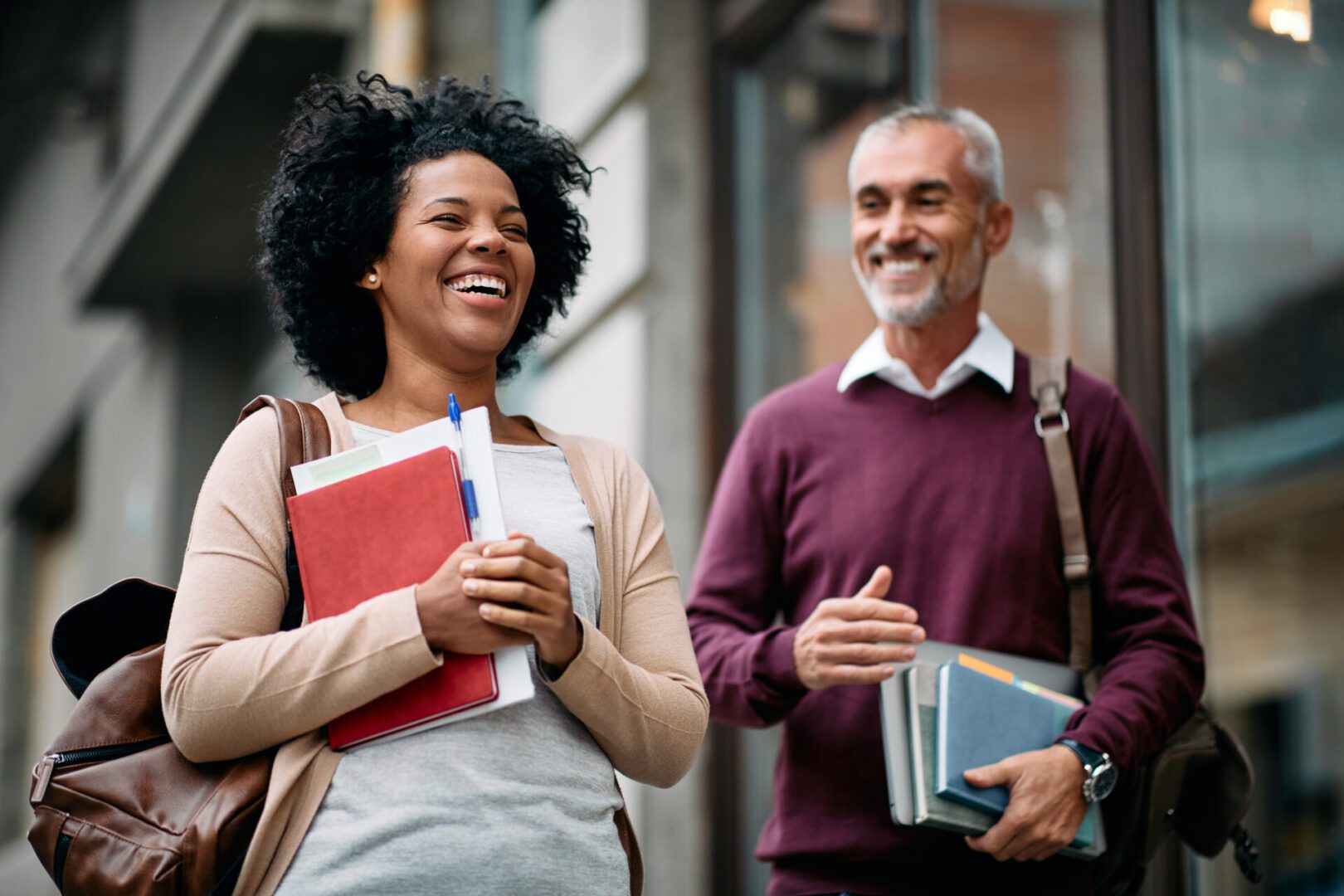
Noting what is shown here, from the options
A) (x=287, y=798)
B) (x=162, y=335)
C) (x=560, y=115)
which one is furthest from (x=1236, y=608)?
(x=162, y=335)

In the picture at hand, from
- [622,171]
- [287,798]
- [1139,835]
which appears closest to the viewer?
[287,798]

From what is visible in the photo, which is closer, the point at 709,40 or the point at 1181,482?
the point at 1181,482

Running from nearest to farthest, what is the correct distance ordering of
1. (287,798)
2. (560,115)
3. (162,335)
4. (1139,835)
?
(287,798), (1139,835), (560,115), (162,335)

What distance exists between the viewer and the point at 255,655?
7.93ft

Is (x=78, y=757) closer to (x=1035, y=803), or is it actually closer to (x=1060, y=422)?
(x=1035, y=803)

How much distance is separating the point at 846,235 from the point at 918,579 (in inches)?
110

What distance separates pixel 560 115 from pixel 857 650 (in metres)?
4.74

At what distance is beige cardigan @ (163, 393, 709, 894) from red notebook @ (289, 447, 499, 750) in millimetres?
57

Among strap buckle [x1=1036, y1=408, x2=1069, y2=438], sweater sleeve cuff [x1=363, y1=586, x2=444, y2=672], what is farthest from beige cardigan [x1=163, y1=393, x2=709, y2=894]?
strap buckle [x1=1036, y1=408, x2=1069, y2=438]

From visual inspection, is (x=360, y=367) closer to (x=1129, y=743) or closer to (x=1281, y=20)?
(x=1129, y=743)

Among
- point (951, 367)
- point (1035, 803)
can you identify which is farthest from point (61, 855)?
point (951, 367)

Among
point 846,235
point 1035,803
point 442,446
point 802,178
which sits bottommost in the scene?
point 1035,803

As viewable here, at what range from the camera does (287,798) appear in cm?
245

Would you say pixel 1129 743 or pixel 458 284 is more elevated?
pixel 458 284
